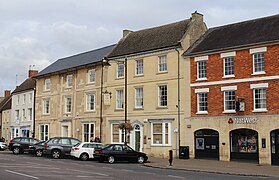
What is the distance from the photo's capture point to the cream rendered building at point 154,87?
119 ft

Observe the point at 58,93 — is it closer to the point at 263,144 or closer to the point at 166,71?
the point at 166,71

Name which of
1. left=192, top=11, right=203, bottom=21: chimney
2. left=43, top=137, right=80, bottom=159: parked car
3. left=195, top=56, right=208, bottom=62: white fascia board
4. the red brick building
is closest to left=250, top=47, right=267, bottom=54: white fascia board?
the red brick building

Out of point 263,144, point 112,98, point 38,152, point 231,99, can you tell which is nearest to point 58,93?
point 112,98

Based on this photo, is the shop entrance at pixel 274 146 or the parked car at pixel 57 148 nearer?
the shop entrance at pixel 274 146

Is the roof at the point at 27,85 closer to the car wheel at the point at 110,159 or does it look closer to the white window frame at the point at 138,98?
the white window frame at the point at 138,98

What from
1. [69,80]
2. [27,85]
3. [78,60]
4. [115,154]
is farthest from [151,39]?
[27,85]

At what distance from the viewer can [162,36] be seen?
1566 inches

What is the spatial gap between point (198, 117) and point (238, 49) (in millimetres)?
6293

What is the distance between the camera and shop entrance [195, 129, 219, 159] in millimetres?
33812

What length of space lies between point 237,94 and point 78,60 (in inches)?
898

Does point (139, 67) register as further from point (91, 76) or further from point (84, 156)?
point (84, 156)

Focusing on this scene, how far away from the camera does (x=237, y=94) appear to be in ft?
107

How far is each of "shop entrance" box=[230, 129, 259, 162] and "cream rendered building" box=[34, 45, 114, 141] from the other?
15.5 m

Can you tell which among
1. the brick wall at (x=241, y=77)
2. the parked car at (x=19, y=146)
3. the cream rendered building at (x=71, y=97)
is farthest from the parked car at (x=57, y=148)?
the brick wall at (x=241, y=77)
